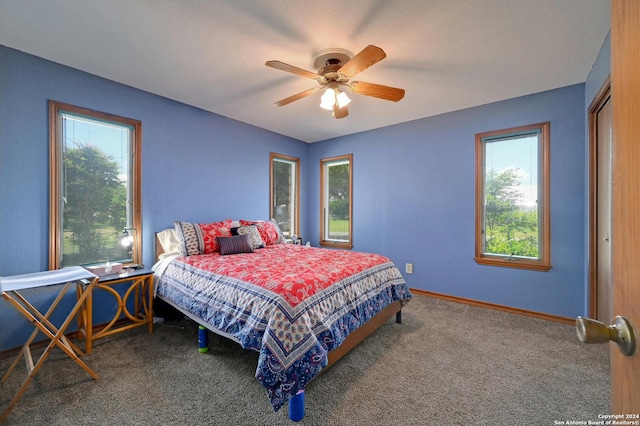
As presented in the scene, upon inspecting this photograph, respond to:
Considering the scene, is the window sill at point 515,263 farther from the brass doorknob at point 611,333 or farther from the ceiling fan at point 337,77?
the brass doorknob at point 611,333

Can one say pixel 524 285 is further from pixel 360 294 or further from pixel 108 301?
pixel 108 301

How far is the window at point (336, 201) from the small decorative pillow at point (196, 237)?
2.18 meters

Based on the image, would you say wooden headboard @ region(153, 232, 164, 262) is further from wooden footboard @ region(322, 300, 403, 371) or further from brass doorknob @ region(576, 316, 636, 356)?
brass doorknob @ region(576, 316, 636, 356)

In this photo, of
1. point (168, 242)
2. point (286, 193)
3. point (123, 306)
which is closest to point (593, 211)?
point (286, 193)

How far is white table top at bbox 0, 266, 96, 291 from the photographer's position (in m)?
1.72

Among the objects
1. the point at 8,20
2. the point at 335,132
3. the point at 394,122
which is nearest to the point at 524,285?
the point at 394,122

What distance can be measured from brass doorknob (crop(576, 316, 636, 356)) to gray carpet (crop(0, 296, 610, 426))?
1.37 m

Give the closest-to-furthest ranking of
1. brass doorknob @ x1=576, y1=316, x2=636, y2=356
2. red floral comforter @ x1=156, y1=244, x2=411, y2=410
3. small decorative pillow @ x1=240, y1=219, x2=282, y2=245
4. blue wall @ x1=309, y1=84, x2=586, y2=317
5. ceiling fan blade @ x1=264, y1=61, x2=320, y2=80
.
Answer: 1. brass doorknob @ x1=576, y1=316, x2=636, y2=356
2. red floral comforter @ x1=156, y1=244, x2=411, y2=410
3. ceiling fan blade @ x1=264, y1=61, x2=320, y2=80
4. blue wall @ x1=309, y1=84, x2=586, y2=317
5. small decorative pillow @ x1=240, y1=219, x2=282, y2=245

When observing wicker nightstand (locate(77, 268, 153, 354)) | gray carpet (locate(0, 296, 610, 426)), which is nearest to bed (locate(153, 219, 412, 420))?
wicker nightstand (locate(77, 268, 153, 354))

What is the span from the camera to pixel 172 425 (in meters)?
1.48

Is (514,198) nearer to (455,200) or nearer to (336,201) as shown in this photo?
(455,200)

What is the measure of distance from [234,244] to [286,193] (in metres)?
1.97

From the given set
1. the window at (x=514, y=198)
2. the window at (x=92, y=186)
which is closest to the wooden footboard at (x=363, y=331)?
the window at (x=514, y=198)

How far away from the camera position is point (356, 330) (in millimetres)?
2150
